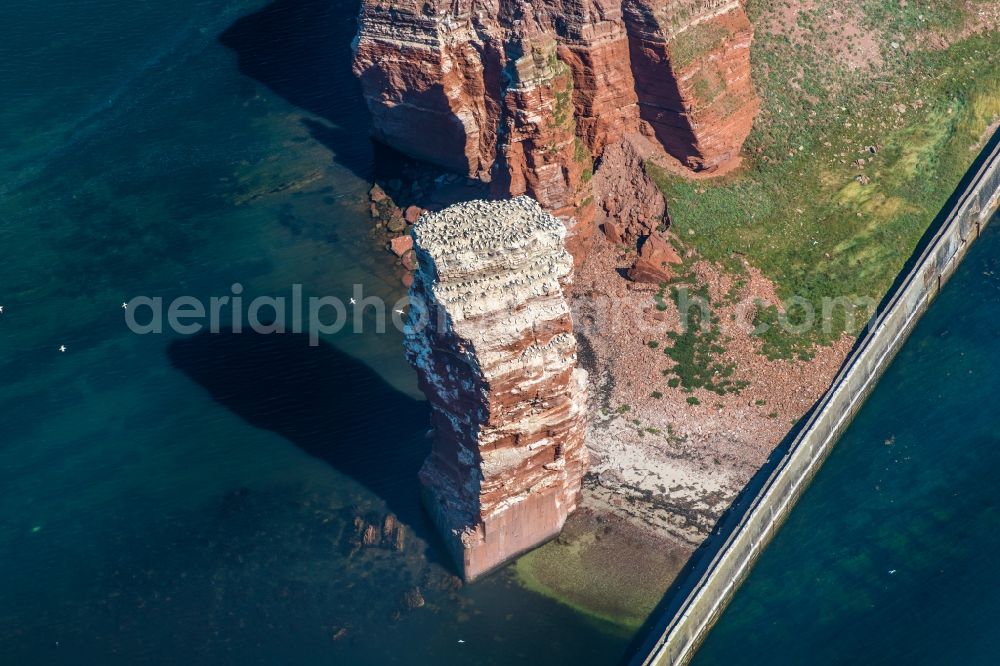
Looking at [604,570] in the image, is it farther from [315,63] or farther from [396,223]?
[315,63]

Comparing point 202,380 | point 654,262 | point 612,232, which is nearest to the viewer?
point 202,380

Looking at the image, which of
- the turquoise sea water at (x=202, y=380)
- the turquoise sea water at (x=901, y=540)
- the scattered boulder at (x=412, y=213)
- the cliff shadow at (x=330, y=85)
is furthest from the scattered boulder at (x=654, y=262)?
the scattered boulder at (x=412, y=213)

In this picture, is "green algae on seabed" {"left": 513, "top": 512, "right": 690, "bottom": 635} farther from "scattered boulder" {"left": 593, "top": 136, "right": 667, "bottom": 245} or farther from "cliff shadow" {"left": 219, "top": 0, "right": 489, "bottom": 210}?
"cliff shadow" {"left": 219, "top": 0, "right": 489, "bottom": 210}

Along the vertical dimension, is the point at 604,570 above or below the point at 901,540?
below

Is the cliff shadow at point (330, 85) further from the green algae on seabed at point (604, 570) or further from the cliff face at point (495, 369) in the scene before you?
the green algae on seabed at point (604, 570)

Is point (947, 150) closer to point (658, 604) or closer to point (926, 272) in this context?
point (926, 272)

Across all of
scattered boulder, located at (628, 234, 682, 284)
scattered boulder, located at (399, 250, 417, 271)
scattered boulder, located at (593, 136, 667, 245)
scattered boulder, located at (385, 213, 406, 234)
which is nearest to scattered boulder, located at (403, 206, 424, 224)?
scattered boulder, located at (385, 213, 406, 234)

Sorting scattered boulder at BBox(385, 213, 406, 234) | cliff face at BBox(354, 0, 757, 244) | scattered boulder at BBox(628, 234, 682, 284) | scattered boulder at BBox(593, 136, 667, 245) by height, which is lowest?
scattered boulder at BBox(385, 213, 406, 234)

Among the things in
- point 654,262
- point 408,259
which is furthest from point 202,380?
point 654,262

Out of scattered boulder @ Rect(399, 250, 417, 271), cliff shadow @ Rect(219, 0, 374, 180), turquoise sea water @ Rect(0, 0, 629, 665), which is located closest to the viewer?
turquoise sea water @ Rect(0, 0, 629, 665)
